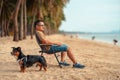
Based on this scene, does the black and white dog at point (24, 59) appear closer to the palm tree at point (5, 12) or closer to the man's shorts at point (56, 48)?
the man's shorts at point (56, 48)

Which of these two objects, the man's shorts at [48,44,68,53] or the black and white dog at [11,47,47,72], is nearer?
the black and white dog at [11,47,47,72]

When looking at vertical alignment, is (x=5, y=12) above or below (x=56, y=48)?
above

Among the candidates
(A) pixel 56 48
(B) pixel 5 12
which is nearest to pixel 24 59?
(A) pixel 56 48

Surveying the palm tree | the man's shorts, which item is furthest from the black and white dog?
the palm tree

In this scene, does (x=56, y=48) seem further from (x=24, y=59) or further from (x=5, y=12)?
(x=5, y=12)

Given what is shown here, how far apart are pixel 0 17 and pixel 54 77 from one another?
1235 inches

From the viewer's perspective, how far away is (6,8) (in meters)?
37.1

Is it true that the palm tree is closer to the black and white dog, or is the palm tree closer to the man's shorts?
the man's shorts

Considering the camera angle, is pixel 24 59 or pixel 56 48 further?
pixel 56 48

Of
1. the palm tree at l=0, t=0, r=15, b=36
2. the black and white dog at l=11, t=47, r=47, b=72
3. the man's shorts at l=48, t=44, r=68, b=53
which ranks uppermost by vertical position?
the palm tree at l=0, t=0, r=15, b=36

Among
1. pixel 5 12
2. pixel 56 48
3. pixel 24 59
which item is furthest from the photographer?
pixel 5 12

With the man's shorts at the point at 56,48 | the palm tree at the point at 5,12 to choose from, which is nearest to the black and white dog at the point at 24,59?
the man's shorts at the point at 56,48

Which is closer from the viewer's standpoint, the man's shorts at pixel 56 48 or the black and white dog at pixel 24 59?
the black and white dog at pixel 24 59

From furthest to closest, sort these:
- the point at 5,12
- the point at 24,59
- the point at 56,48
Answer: the point at 5,12 → the point at 56,48 → the point at 24,59
